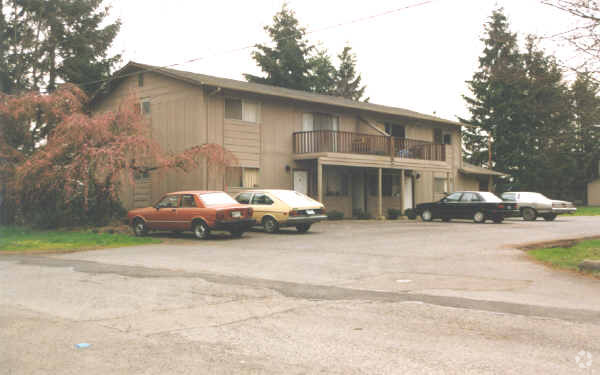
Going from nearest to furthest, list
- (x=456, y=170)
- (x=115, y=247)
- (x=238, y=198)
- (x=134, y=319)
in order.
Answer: (x=134, y=319), (x=115, y=247), (x=238, y=198), (x=456, y=170)

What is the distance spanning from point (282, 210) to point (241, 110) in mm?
7962

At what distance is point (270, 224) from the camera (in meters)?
19.4

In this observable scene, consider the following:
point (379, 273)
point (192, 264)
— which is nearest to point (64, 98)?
point (192, 264)

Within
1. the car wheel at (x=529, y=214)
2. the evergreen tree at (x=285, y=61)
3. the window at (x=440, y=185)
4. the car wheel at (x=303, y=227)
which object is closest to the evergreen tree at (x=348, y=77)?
the evergreen tree at (x=285, y=61)

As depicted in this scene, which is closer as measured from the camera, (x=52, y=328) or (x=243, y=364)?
(x=243, y=364)

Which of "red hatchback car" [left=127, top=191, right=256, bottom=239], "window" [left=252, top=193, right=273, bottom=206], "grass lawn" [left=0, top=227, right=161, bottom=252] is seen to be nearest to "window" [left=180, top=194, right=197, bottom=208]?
"red hatchback car" [left=127, top=191, right=256, bottom=239]

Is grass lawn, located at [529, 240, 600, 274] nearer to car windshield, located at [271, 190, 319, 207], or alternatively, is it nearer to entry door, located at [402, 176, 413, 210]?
car windshield, located at [271, 190, 319, 207]

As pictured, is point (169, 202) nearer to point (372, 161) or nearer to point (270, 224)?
point (270, 224)

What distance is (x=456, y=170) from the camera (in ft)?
124

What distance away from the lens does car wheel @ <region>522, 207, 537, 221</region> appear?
1108 inches

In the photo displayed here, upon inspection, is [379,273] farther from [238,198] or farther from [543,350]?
[238,198]

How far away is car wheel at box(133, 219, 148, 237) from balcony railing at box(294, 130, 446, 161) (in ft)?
33.1

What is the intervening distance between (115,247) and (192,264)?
511cm

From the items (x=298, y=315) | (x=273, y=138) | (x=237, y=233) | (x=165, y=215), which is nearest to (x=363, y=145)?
(x=273, y=138)
